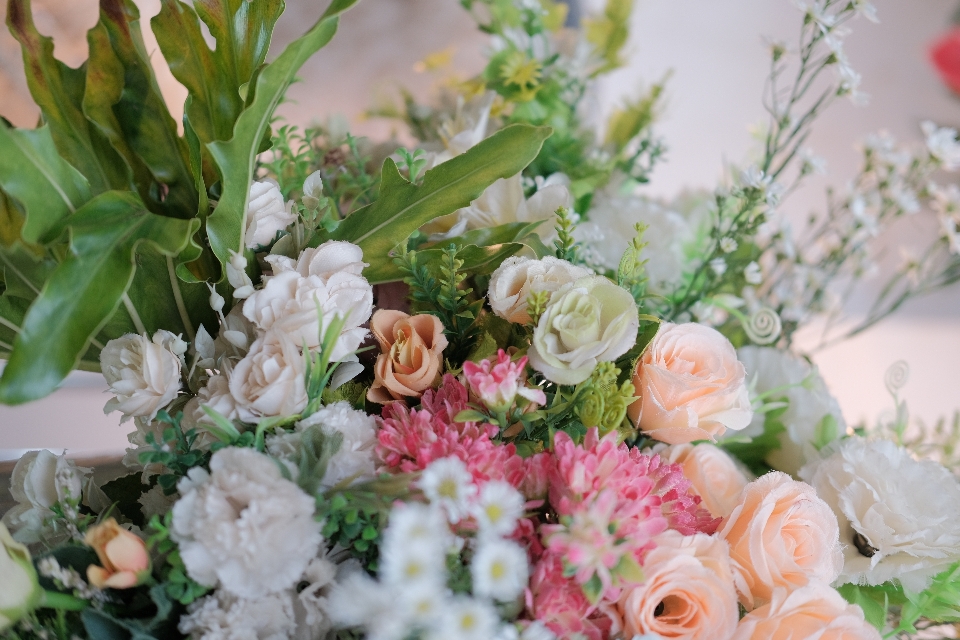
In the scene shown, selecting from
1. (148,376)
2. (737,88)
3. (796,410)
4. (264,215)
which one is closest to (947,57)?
(737,88)

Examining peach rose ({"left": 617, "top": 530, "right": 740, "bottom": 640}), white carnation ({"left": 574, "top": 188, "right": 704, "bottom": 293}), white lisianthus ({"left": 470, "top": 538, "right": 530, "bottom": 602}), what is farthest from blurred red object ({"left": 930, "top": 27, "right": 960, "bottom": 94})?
white lisianthus ({"left": 470, "top": 538, "right": 530, "bottom": 602})

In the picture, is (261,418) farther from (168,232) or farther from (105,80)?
(105,80)

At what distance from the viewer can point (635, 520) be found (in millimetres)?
335

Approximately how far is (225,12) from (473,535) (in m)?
0.36

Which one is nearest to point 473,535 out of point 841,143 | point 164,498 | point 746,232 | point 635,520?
point 635,520

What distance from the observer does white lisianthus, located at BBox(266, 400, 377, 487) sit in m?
0.37

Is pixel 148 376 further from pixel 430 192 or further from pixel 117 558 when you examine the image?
pixel 430 192

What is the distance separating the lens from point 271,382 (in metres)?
0.37

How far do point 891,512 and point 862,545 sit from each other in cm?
5

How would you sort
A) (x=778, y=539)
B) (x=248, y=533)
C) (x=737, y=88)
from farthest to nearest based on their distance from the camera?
(x=737, y=88) → (x=778, y=539) → (x=248, y=533)

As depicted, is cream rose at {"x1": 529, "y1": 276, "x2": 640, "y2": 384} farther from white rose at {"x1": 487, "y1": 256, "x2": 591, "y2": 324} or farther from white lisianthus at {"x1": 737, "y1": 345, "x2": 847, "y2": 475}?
white lisianthus at {"x1": 737, "y1": 345, "x2": 847, "y2": 475}

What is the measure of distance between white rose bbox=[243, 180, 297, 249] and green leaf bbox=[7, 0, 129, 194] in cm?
10

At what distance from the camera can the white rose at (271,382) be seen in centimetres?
37

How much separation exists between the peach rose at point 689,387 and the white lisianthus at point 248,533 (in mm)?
235
